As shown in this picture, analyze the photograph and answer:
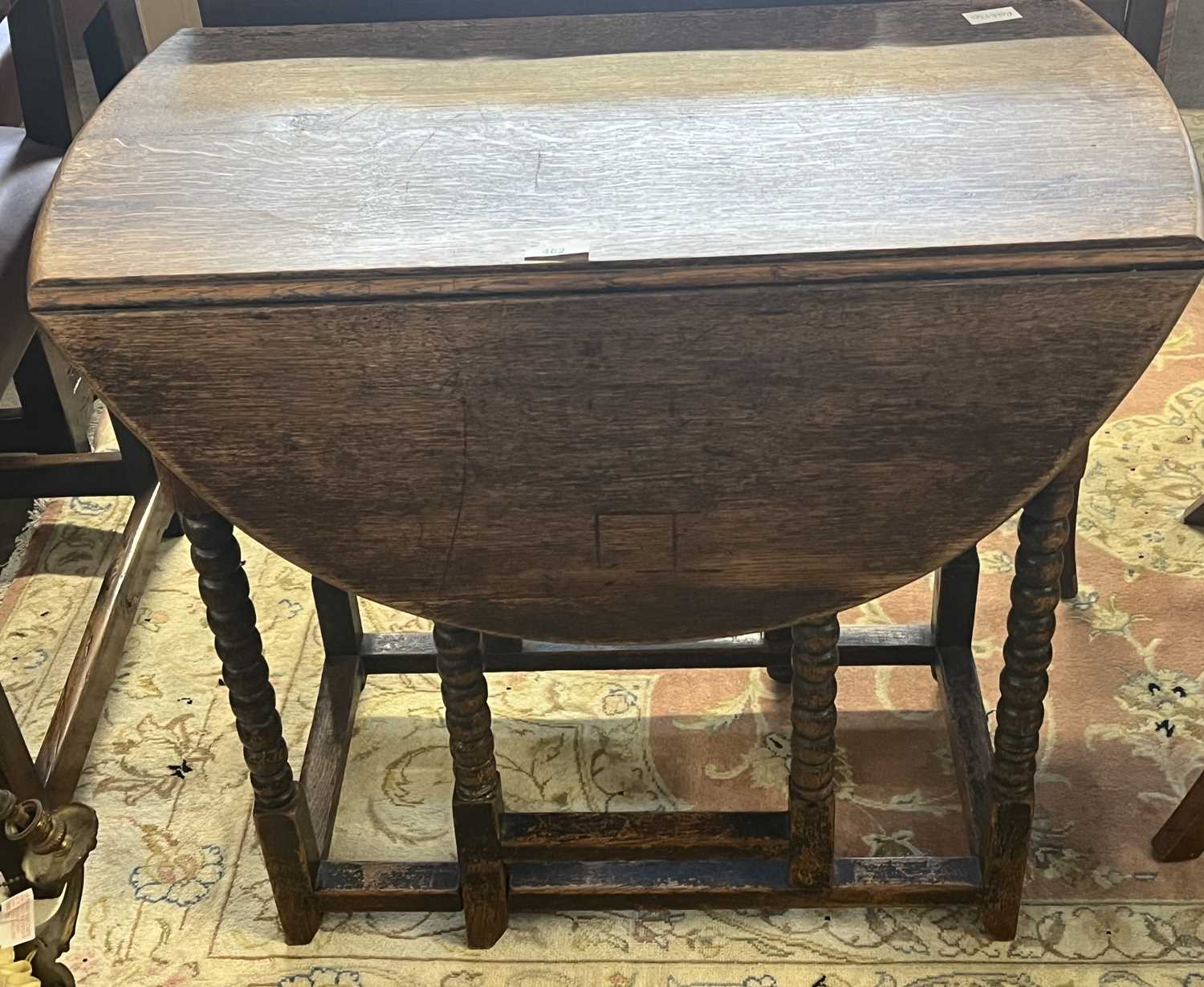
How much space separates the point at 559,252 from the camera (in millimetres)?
979

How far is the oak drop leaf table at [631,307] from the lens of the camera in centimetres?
99

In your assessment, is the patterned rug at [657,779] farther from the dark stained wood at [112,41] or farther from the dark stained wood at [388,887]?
the dark stained wood at [112,41]

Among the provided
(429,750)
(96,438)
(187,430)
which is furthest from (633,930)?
(96,438)

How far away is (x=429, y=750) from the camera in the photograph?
5.51 ft

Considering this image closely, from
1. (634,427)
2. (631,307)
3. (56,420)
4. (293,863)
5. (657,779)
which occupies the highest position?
(631,307)

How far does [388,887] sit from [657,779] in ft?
1.16

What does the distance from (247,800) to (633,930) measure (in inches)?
19.6

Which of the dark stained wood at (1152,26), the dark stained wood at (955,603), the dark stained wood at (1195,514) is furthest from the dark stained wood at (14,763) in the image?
the dark stained wood at (1195,514)

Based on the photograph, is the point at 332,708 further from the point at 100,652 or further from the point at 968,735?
the point at 968,735

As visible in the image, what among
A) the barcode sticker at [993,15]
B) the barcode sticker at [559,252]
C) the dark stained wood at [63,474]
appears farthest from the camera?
the dark stained wood at [63,474]

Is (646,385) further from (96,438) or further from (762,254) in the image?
(96,438)

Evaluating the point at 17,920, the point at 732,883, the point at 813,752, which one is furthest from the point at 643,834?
the point at 17,920

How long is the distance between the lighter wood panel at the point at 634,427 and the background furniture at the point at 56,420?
521 mm

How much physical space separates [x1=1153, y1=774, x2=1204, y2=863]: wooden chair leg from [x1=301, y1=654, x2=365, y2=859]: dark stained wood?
0.92m
